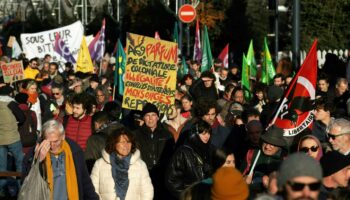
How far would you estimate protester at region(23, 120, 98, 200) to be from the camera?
9383 millimetres

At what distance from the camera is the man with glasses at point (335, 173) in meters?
7.70

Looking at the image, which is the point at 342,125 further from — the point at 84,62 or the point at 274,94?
the point at 84,62

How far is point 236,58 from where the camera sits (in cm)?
4644

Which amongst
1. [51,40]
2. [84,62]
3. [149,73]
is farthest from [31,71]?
[149,73]

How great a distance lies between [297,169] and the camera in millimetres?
4969

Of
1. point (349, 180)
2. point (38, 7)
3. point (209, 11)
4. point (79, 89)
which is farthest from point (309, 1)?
point (349, 180)

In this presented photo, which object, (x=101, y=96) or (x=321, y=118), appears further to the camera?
(x=101, y=96)

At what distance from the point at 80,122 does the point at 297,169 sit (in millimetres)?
8161

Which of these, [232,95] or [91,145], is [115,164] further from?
[232,95]

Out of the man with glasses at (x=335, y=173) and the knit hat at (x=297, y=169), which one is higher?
the knit hat at (x=297, y=169)

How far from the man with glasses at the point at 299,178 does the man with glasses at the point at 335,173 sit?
8.32ft

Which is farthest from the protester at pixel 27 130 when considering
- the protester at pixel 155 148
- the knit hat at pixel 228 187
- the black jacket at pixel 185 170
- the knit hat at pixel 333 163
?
the knit hat at pixel 228 187

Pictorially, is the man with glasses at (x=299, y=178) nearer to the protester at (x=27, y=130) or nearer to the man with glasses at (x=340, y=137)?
the man with glasses at (x=340, y=137)

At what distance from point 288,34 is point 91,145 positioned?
124ft
